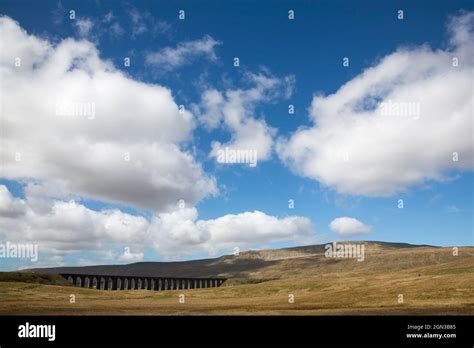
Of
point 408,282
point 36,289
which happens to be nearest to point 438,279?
point 408,282

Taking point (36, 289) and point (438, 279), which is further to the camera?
point (36, 289)
